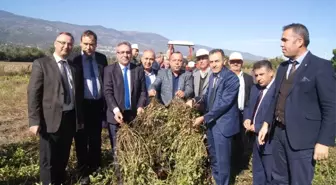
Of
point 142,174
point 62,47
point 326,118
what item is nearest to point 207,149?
point 142,174

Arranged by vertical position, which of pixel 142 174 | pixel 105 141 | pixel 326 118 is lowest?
pixel 105 141

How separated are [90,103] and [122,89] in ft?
1.84

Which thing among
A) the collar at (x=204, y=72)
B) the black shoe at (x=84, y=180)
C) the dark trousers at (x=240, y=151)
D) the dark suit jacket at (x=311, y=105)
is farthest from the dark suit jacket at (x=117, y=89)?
the dark trousers at (x=240, y=151)

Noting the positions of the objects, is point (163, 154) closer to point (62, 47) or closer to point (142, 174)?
point (142, 174)

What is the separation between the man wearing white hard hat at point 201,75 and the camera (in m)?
5.13

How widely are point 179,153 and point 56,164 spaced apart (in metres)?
1.72

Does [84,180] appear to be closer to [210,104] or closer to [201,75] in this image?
[210,104]

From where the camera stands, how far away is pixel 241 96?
215 inches

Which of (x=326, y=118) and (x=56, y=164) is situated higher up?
(x=326, y=118)

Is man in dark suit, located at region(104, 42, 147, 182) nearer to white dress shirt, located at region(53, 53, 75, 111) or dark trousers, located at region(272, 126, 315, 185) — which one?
white dress shirt, located at region(53, 53, 75, 111)

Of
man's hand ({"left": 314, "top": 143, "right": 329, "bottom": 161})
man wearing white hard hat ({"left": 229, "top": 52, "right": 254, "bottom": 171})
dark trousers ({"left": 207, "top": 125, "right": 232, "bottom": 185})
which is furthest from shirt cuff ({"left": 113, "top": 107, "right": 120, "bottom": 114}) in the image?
man's hand ({"left": 314, "top": 143, "right": 329, "bottom": 161})

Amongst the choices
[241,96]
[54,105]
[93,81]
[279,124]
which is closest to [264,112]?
[279,124]

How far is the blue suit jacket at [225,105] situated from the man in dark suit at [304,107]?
85 cm

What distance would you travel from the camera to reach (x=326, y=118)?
9.61ft
